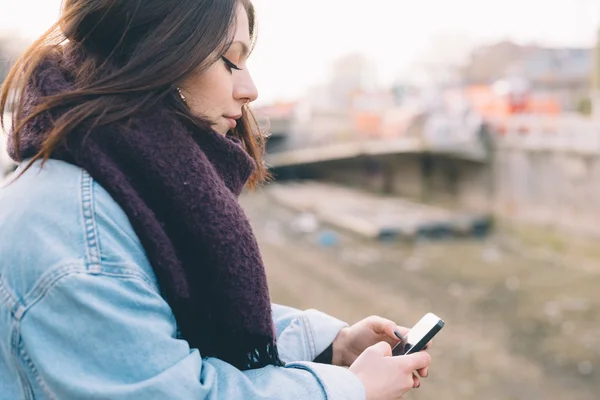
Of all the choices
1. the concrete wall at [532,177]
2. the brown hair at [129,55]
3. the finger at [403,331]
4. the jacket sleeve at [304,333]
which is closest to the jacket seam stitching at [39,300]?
the brown hair at [129,55]

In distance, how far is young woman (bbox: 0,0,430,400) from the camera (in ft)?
2.97

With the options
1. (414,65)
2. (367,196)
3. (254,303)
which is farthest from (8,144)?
(414,65)

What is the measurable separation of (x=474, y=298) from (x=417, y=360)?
846 centimetres

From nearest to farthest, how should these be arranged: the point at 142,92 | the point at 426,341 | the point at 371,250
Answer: the point at 142,92
the point at 426,341
the point at 371,250

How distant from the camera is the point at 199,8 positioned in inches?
42.2

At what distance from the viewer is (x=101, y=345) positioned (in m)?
0.90

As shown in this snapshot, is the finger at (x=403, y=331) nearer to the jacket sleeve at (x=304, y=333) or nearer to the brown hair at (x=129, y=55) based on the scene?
the jacket sleeve at (x=304, y=333)

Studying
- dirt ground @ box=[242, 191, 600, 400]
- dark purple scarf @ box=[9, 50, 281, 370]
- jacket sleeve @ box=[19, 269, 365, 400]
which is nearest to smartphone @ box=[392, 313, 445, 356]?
dark purple scarf @ box=[9, 50, 281, 370]

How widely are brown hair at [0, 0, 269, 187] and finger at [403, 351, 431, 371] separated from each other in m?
0.56

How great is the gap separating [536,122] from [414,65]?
133 feet

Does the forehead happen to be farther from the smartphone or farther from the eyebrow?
the smartphone

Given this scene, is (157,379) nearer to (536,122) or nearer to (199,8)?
(199,8)

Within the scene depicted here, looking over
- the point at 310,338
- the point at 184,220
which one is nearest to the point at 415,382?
the point at 310,338

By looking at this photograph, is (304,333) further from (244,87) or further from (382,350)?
(244,87)
